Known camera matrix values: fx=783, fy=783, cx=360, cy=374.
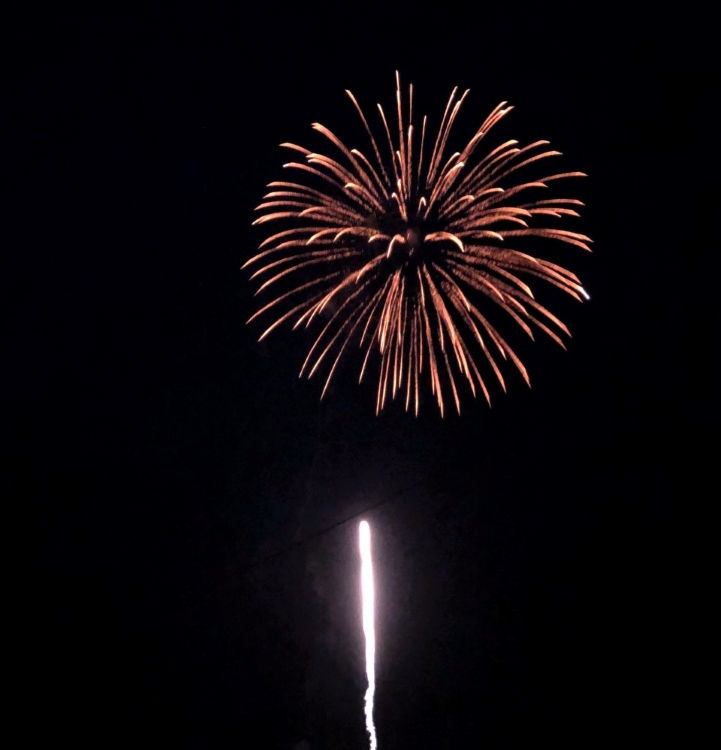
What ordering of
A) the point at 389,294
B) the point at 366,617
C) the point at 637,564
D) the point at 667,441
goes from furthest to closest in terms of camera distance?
the point at 366,617 < the point at 637,564 < the point at 667,441 < the point at 389,294

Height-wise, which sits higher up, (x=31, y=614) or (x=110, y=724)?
(x=31, y=614)

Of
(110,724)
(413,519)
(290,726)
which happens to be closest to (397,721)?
(290,726)

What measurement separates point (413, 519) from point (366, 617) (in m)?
1.75

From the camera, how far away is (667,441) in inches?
401

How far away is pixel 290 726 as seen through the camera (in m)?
11.8

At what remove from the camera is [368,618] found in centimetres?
1180

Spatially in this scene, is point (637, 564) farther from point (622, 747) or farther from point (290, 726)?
point (290, 726)

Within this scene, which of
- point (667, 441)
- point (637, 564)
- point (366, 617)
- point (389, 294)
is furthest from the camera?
point (366, 617)

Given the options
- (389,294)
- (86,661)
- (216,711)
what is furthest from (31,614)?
(389,294)

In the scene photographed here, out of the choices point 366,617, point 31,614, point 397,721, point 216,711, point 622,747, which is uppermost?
point 31,614

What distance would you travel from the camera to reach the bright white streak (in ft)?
37.8

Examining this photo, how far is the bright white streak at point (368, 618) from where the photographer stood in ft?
37.8

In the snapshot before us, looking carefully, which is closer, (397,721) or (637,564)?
(637,564)

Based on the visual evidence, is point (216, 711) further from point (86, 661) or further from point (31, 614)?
point (31, 614)
